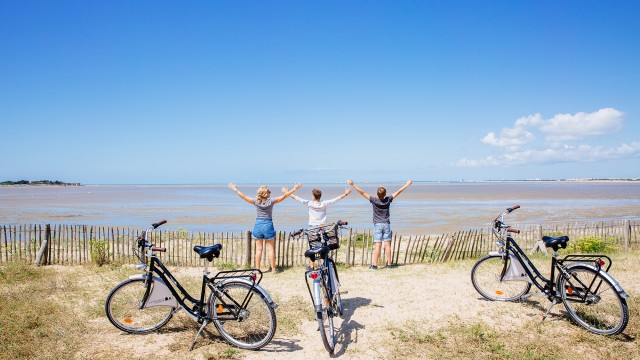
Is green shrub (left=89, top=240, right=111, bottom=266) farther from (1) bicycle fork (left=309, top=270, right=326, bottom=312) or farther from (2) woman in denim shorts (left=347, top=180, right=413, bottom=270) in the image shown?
(1) bicycle fork (left=309, top=270, right=326, bottom=312)

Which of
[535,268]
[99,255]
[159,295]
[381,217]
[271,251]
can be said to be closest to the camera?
[159,295]

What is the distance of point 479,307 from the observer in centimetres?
601

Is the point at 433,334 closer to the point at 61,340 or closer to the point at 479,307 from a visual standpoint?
the point at 479,307

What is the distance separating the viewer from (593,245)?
1179 centimetres

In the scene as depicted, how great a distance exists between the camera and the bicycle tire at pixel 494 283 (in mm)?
6027

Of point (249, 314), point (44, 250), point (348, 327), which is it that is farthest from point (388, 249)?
point (44, 250)

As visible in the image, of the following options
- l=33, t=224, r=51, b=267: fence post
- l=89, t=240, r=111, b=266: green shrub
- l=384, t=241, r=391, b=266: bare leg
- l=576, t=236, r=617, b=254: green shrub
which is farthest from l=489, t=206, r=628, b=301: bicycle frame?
l=33, t=224, r=51, b=267: fence post

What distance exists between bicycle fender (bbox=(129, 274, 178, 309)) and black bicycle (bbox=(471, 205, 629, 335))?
179 inches

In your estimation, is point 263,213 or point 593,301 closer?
point 593,301

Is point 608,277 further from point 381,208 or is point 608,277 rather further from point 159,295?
point 159,295

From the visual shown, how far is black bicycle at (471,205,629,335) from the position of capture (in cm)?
478

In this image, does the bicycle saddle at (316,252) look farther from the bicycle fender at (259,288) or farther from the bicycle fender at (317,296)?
the bicycle fender at (259,288)

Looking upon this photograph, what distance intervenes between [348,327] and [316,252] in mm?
1307

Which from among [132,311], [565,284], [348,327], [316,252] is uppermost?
[316,252]
